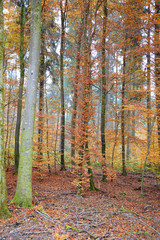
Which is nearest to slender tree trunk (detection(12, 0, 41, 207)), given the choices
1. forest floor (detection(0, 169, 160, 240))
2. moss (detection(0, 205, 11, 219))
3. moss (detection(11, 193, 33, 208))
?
moss (detection(11, 193, 33, 208))

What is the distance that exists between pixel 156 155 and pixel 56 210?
522 cm

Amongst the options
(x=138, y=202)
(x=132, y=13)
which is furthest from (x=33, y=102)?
(x=132, y=13)

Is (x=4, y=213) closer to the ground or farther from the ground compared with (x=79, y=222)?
farther from the ground

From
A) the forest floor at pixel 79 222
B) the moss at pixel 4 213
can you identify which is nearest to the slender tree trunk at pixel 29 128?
the forest floor at pixel 79 222

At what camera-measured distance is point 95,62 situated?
290 inches

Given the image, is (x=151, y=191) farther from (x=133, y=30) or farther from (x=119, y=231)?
(x=133, y=30)

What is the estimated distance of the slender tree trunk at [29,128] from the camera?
437 centimetres

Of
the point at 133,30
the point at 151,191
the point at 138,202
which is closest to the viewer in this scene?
the point at 138,202

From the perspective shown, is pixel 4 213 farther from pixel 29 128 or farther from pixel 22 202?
pixel 29 128

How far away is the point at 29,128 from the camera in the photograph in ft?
14.9

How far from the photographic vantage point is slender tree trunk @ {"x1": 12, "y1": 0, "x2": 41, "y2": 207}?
437 cm

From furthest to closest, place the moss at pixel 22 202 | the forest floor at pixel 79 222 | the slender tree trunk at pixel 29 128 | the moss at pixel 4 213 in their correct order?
the slender tree trunk at pixel 29 128 < the moss at pixel 22 202 < the moss at pixel 4 213 < the forest floor at pixel 79 222

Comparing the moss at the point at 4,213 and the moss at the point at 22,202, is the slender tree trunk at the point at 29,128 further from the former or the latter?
the moss at the point at 4,213

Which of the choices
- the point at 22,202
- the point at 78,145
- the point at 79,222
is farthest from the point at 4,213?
the point at 78,145
